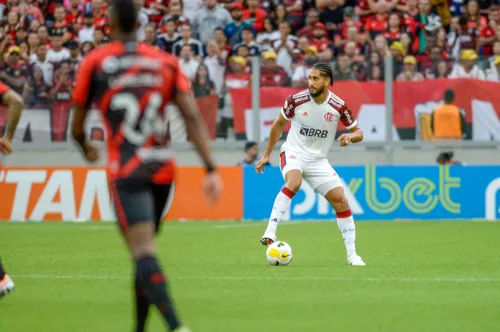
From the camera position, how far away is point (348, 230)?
11953 mm

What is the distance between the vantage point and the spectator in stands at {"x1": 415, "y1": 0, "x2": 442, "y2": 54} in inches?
854

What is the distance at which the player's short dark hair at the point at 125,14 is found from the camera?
609cm

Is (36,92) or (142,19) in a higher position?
→ (142,19)

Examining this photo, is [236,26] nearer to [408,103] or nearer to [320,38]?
[320,38]

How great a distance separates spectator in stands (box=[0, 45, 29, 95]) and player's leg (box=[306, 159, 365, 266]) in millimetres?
10376

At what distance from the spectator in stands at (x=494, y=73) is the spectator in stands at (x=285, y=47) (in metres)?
3.75

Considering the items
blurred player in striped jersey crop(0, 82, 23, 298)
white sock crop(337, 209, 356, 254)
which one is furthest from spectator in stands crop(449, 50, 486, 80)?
blurred player in striped jersey crop(0, 82, 23, 298)

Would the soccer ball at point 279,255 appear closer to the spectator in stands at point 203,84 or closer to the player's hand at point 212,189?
the player's hand at point 212,189

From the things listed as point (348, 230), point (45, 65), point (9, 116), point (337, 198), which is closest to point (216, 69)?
point (45, 65)

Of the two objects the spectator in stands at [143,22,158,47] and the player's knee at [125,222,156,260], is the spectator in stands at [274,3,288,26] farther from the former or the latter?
the player's knee at [125,222,156,260]

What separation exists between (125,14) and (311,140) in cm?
672

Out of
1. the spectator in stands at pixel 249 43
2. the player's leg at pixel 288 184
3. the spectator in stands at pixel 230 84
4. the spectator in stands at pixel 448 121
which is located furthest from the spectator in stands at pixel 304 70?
the player's leg at pixel 288 184

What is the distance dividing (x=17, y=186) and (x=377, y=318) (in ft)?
46.8

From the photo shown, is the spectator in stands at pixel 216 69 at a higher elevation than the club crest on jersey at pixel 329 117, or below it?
below
